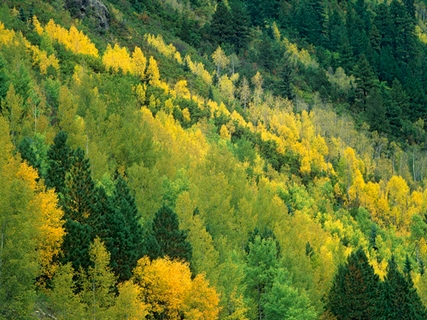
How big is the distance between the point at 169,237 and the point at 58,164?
34.1ft

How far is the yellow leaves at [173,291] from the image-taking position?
122ft

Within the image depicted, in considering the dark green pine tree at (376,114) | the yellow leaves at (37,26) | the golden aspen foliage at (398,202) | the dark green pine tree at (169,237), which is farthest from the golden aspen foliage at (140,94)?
the dark green pine tree at (376,114)

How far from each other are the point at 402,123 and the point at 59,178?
116 m

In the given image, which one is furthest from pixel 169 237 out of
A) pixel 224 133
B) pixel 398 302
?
pixel 224 133

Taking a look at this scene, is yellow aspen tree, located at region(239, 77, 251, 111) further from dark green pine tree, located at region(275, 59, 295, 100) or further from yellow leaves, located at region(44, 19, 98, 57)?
yellow leaves, located at region(44, 19, 98, 57)

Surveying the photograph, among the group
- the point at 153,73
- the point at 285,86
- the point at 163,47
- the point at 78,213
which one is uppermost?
the point at 285,86

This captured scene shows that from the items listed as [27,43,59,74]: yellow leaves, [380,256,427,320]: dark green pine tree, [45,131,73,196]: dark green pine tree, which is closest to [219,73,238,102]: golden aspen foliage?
[27,43,59,74]: yellow leaves

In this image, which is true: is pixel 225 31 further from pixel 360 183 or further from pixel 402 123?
pixel 360 183

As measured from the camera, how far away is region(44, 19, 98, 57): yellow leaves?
97.6 m

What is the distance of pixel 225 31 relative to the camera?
489ft

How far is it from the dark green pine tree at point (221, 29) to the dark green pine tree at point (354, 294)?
10373 centimetres

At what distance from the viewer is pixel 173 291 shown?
37469 millimetres

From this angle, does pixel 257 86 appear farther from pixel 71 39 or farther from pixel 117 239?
pixel 117 239

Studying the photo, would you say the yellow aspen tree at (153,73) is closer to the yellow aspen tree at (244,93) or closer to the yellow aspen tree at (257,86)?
the yellow aspen tree at (244,93)
